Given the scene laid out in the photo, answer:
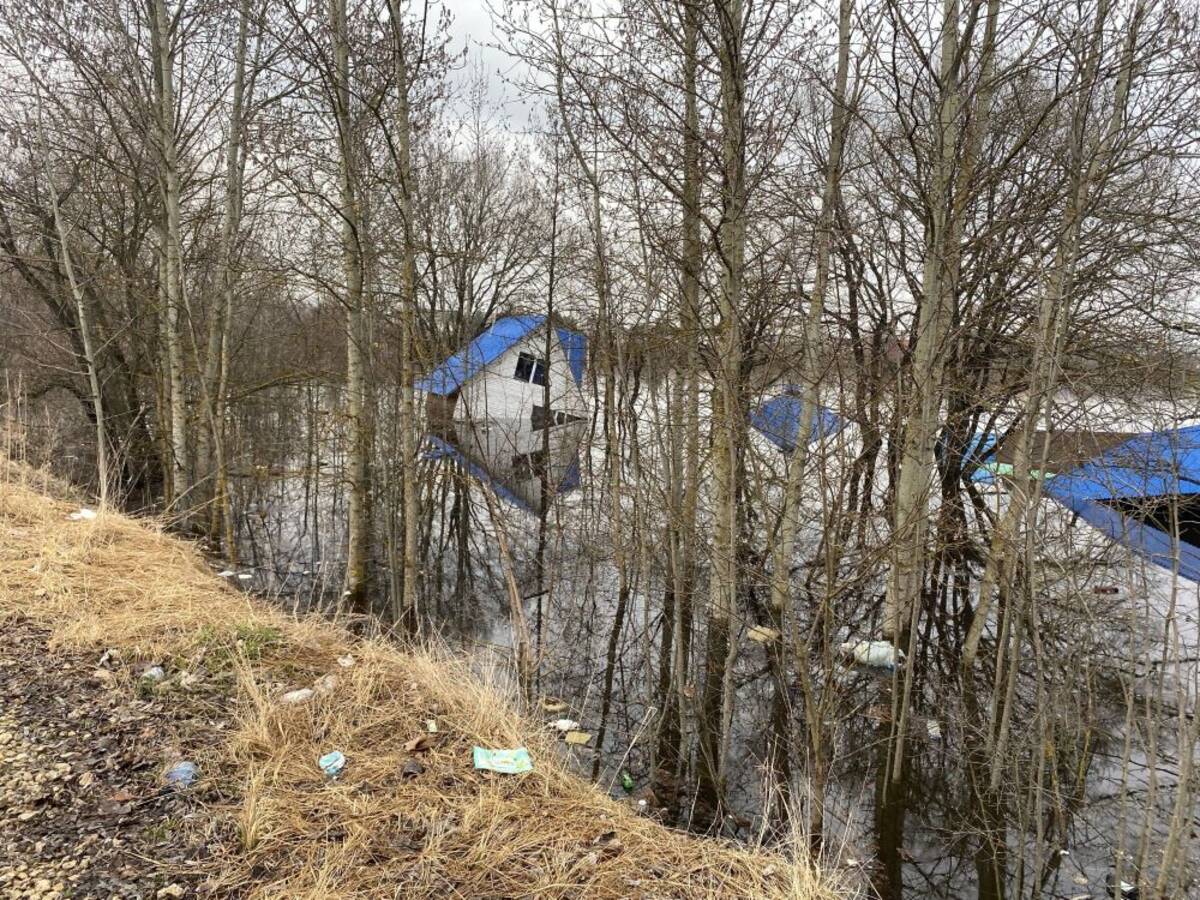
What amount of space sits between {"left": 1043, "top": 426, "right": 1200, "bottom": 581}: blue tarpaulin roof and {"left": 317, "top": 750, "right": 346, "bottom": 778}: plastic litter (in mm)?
3840

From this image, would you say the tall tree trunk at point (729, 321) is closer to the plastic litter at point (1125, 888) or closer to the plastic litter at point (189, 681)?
the plastic litter at point (1125, 888)

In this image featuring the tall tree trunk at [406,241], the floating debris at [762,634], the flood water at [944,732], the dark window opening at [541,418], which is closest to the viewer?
the flood water at [944,732]

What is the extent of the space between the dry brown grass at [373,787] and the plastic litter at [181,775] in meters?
0.06

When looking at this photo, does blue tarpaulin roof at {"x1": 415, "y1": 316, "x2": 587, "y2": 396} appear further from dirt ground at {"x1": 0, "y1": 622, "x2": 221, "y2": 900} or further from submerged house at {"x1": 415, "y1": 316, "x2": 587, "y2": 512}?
dirt ground at {"x1": 0, "y1": 622, "x2": 221, "y2": 900}

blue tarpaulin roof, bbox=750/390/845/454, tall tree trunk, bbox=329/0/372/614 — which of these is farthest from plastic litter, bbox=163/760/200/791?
tall tree trunk, bbox=329/0/372/614

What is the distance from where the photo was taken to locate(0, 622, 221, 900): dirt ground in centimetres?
235

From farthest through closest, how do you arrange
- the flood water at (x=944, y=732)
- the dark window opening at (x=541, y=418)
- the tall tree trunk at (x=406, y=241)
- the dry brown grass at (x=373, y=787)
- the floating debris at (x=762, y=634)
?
the dark window opening at (x=541, y=418) → the floating debris at (x=762, y=634) → the tall tree trunk at (x=406, y=241) → the flood water at (x=944, y=732) → the dry brown grass at (x=373, y=787)

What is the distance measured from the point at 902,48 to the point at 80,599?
661 cm

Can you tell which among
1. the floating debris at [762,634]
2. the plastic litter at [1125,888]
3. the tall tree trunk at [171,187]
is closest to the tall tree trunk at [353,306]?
the tall tree trunk at [171,187]

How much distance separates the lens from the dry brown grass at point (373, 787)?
2.54 meters

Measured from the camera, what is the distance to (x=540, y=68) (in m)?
6.12

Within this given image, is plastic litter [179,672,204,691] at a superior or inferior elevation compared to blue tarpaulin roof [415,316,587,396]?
inferior

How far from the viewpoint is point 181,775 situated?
290cm

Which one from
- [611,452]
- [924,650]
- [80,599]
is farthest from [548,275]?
[80,599]
